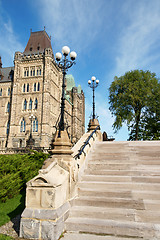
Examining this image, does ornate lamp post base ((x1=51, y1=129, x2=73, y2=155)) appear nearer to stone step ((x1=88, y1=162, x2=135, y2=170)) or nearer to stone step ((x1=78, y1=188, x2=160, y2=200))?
stone step ((x1=78, y1=188, x2=160, y2=200))

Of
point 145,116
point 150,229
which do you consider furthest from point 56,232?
point 145,116

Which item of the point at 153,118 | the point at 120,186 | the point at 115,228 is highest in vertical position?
the point at 153,118

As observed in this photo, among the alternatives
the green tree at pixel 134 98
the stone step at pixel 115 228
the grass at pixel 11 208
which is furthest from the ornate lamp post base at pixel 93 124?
the green tree at pixel 134 98

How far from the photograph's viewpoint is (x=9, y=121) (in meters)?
43.2

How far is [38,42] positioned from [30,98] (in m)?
17.3

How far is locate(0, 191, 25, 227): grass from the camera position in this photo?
4504 mm

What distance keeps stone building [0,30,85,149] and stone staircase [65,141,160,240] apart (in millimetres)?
32704

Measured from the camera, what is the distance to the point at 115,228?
3.64 meters

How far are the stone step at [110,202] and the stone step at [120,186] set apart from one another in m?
0.46

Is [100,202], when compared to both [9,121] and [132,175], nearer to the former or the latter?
[132,175]

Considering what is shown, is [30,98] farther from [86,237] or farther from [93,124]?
[86,237]

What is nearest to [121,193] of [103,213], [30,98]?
[103,213]

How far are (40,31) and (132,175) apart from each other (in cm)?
5470

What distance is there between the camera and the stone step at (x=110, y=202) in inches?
167
